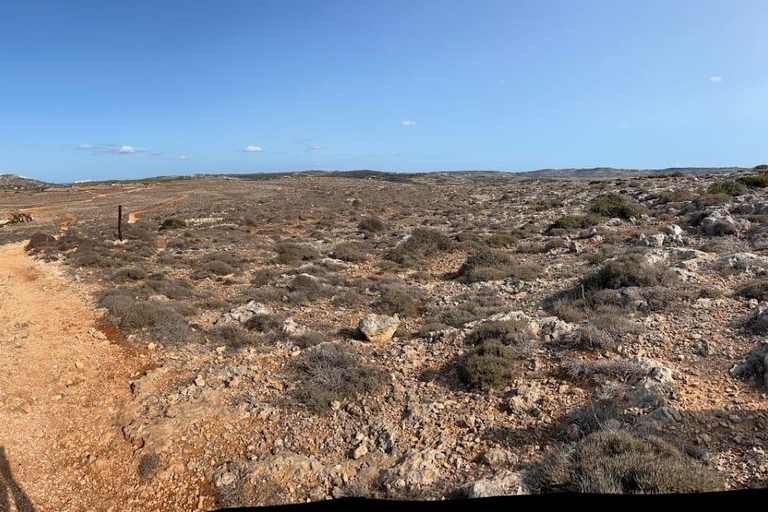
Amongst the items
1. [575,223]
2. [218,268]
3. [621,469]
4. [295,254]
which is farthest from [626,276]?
[218,268]

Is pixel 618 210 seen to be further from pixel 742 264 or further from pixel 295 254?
pixel 295 254

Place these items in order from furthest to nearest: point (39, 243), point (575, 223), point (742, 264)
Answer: point (39, 243)
point (575, 223)
point (742, 264)

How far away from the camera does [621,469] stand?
4.27m

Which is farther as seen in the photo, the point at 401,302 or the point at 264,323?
the point at 401,302

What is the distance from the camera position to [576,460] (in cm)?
466

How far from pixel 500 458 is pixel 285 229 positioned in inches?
1019

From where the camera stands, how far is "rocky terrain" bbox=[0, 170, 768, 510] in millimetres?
5086

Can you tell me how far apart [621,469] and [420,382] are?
11.6 ft

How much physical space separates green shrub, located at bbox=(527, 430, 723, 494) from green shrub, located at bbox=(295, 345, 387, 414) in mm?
3171

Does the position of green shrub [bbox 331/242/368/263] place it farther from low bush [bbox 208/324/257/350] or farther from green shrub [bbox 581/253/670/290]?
green shrub [bbox 581/253/670/290]

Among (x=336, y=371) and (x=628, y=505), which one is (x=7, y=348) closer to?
(x=336, y=371)

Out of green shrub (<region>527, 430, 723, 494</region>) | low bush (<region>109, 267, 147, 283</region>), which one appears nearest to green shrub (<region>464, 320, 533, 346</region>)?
green shrub (<region>527, 430, 723, 494</region>)

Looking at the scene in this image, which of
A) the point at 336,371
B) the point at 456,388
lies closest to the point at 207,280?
the point at 336,371

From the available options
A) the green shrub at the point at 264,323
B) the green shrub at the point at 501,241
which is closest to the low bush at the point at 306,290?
the green shrub at the point at 264,323
